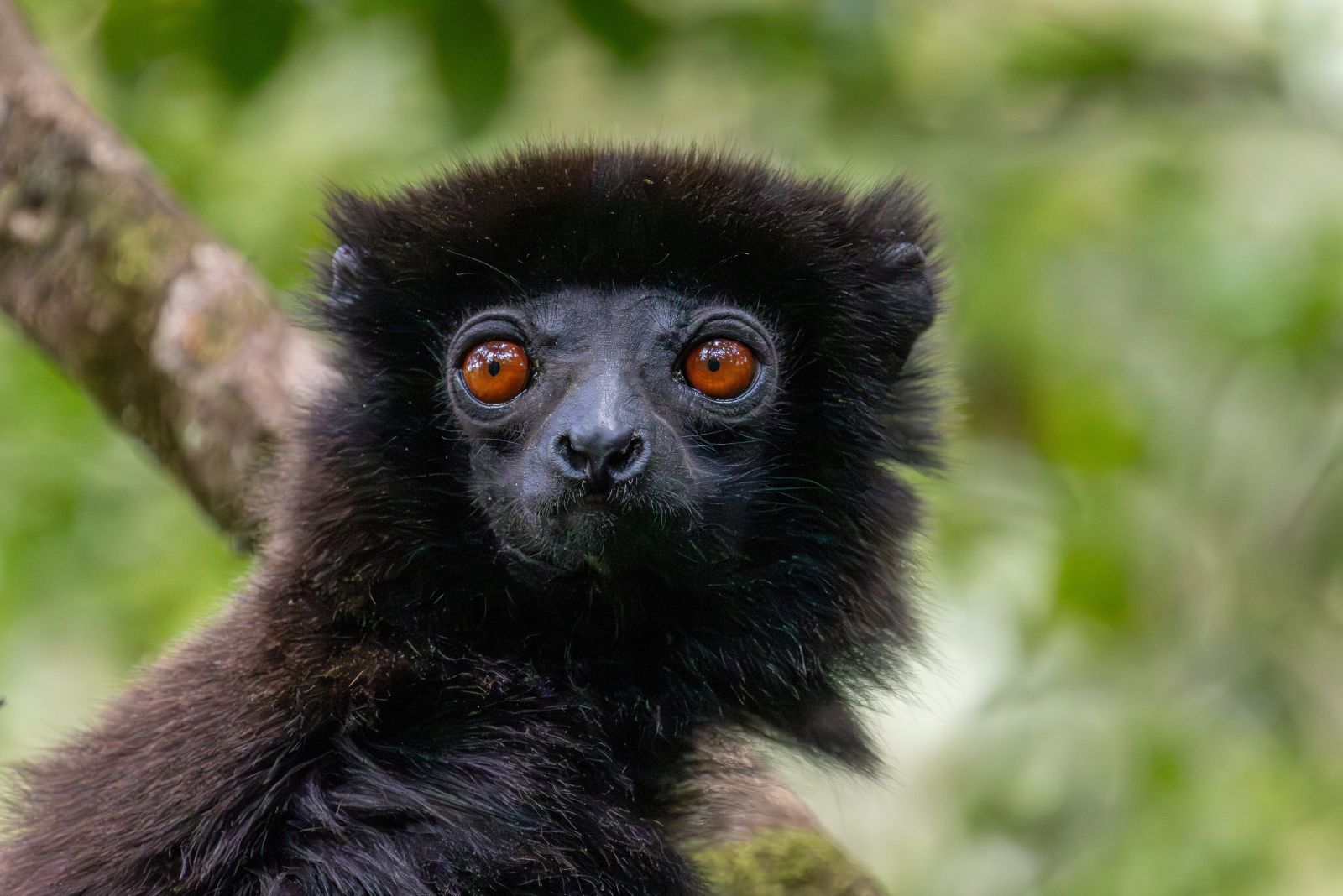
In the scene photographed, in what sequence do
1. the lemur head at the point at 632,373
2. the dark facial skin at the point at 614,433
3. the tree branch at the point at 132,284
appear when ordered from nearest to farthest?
1. the dark facial skin at the point at 614,433
2. the lemur head at the point at 632,373
3. the tree branch at the point at 132,284

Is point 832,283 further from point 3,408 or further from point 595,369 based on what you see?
point 3,408

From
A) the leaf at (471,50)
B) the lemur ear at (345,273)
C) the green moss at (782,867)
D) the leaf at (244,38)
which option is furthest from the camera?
the leaf at (471,50)

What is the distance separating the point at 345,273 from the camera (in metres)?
3.95

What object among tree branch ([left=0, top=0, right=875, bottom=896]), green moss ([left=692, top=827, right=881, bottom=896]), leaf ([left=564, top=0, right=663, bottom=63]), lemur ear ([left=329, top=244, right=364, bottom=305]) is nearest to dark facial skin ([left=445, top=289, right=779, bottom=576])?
lemur ear ([left=329, top=244, right=364, bottom=305])

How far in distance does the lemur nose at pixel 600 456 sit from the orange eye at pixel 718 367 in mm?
409

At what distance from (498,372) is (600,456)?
510mm

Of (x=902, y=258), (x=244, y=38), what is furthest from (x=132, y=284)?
(x=902, y=258)

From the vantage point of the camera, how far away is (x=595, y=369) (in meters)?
3.54

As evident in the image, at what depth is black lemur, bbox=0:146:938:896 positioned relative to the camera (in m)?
3.20

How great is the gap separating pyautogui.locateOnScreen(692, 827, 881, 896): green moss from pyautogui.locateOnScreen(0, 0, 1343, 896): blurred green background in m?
1.06

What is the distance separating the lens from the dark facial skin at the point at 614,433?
11.1ft

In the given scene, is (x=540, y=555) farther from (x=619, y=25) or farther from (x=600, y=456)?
(x=619, y=25)

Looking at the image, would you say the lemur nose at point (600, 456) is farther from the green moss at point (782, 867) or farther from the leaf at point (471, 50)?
the leaf at point (471, 50)

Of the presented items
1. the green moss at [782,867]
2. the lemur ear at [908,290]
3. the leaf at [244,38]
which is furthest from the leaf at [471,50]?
the green moss at [782,867]
